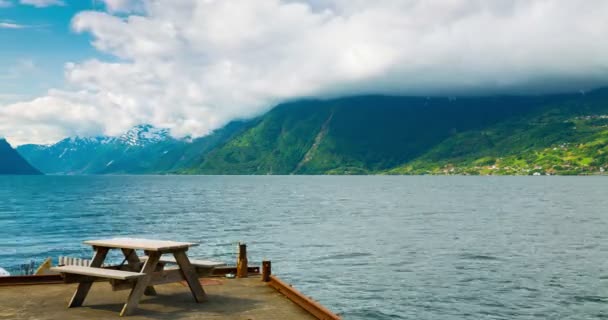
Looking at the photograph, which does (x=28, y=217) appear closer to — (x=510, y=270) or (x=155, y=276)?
(x=510, y=270)

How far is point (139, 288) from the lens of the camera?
15.2 meters

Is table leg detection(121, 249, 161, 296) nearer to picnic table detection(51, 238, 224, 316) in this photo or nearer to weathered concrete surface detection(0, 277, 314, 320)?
picnic table detection(51, 238, 224, 316)

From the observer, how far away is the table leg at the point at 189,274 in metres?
16.1

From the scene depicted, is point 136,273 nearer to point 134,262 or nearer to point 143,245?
point 143,245

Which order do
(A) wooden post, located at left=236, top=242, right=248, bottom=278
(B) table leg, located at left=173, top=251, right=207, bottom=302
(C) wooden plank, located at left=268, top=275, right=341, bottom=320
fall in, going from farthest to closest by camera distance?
(A) wooden post, located at left=236, top=242, right=248, bottom=278, (B) table leg, located at left=173, top=251, right=207, bottom=302, (C) wooden plank, located at left=268, top=275, right=341, bottom=320

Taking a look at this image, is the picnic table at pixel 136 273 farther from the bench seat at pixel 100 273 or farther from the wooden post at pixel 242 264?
the wooden post at pixel 242 264

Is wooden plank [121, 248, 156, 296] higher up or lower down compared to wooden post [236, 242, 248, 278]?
higher up

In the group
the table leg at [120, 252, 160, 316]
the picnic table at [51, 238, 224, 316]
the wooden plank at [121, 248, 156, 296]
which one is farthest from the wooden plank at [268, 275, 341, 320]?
the table leg at [120, 252, 160, 316]

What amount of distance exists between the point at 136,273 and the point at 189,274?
174 centimetres

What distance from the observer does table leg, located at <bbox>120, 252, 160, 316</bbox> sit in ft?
48.9

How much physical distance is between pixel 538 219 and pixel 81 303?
275 feet

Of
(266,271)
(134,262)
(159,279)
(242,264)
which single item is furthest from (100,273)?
(242,264)

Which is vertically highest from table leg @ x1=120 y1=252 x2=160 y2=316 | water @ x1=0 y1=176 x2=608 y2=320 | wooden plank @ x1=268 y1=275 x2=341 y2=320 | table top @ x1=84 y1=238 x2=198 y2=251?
table top @ x1=84 y1=238 x2=198 y2=251

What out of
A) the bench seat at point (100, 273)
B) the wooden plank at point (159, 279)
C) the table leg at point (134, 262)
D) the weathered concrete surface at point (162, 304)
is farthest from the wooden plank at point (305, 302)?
the bench seat at point (100, 273)
